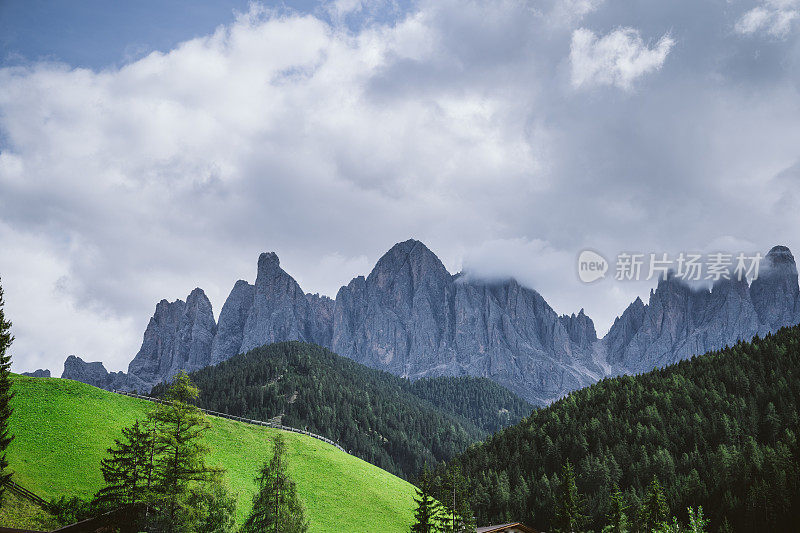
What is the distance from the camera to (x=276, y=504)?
49.5m

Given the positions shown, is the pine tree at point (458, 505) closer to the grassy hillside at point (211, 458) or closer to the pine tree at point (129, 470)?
the grassy hillside at point (211, 458)

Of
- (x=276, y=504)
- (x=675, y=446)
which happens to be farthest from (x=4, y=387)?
(x=675, y=446)

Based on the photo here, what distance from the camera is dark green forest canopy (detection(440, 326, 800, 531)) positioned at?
115 meters

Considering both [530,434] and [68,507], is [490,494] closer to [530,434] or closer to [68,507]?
[530,434]

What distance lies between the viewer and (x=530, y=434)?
536 ft

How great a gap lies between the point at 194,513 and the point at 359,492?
4854 centimetres

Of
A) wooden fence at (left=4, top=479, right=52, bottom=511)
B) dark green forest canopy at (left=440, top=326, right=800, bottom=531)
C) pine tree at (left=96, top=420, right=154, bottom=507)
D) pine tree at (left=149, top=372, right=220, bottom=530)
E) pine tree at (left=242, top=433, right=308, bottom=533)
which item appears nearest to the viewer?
pine tree at (left=149, top=372, right=220, bottom=530)

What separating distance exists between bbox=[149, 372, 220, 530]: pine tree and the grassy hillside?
20.8 metres

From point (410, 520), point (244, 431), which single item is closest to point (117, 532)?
point (410, 520)

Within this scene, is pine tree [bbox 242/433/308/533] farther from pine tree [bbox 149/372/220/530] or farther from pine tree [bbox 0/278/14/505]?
pine tree [bbox 0/278/14/505]

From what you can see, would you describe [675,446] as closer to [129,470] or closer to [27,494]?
[129,470]

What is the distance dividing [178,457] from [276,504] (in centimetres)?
1035

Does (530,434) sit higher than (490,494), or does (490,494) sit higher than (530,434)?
(530,434)

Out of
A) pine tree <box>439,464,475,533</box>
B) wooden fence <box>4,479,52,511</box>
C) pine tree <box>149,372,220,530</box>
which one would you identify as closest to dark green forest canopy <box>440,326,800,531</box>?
pine tree <box>439,464,475,533</box>
